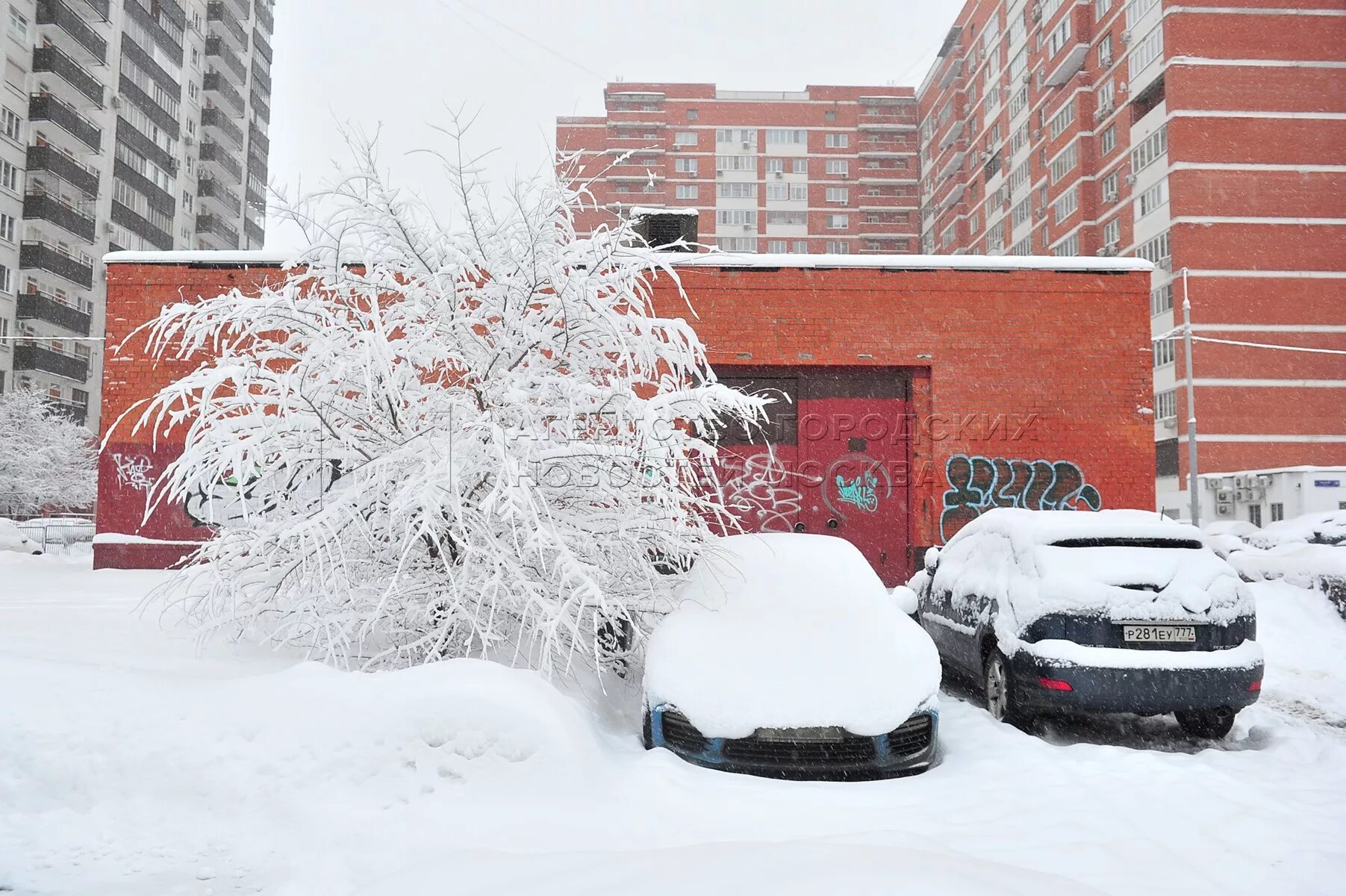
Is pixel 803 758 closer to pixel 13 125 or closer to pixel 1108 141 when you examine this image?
pixel 1108 141

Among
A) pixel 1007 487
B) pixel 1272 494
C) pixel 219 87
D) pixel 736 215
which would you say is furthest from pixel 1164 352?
pixel 219 87

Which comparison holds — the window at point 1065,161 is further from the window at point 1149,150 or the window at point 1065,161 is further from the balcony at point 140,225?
the balcony at point 140,225

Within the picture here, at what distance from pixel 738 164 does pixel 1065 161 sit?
104 ft

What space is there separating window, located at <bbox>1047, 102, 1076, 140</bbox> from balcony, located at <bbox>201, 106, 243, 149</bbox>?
189 feet

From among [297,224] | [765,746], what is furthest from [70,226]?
[765,746]

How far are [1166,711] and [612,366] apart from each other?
417cm

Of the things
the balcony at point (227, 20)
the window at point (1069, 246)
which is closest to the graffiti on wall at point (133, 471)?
the window at point (1069, 246)

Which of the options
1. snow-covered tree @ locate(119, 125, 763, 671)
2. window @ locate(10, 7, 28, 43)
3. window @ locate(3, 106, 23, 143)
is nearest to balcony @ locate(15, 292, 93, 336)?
window @ locate(3, 106, 23, 143)

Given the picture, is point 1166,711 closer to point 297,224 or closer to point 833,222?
point 297,224

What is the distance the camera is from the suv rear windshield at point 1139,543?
19.7 ft

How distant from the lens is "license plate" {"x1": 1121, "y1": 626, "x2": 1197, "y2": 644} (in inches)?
222

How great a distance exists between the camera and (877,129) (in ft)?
254

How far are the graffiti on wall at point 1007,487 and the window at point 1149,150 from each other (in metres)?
34.5

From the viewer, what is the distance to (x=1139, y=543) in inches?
237
